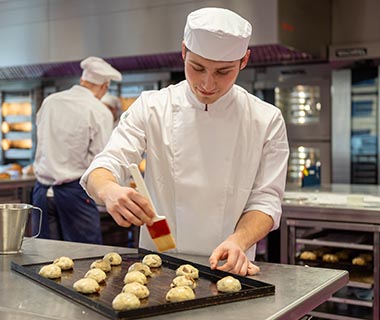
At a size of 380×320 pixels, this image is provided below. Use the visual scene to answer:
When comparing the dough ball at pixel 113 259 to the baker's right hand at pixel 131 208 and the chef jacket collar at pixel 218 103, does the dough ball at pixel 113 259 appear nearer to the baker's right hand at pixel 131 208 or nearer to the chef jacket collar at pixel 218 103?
the baker's right hand at pixel 131 208

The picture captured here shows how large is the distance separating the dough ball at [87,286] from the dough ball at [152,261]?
0.98ft

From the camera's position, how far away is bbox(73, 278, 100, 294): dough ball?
142 cm

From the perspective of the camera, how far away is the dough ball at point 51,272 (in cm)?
158

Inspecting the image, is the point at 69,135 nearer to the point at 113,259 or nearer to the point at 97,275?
the point at 113,259

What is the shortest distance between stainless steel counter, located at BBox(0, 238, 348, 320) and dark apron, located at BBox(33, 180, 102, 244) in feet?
6.68

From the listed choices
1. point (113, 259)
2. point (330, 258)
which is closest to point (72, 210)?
point (330, 258)

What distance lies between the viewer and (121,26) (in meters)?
5.54

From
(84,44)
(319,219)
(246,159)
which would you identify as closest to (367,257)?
(319,219)

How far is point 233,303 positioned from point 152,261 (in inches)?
15.4

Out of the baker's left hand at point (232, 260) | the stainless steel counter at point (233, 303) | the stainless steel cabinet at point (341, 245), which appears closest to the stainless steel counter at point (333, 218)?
the stainless steel cabinet at point (341, 245)

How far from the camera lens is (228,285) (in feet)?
4.83

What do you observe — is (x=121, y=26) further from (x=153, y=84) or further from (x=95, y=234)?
(x=95, y=234)

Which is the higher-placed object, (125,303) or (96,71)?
(96,71)

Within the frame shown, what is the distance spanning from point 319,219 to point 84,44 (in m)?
3.32
